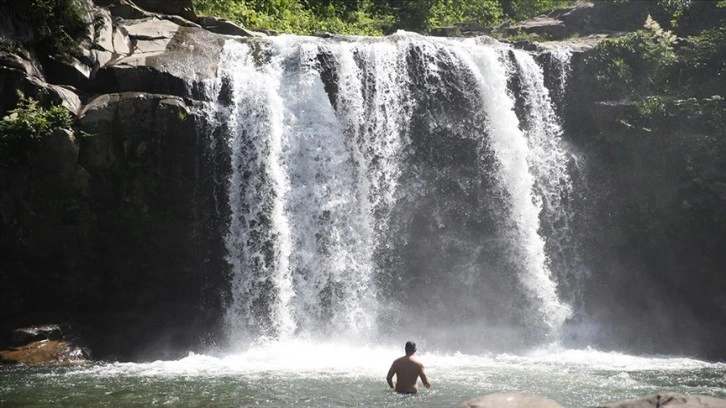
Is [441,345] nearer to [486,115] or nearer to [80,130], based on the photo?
[486,115]

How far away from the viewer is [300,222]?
1962 centimetres

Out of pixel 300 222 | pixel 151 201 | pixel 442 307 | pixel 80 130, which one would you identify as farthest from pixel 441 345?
pixel 80 130

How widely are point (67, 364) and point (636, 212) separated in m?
15.0

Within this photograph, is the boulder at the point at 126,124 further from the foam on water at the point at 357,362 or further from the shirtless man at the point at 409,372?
the shirtless man at the point at 409,372

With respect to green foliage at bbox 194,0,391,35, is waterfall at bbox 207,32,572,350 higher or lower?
lower

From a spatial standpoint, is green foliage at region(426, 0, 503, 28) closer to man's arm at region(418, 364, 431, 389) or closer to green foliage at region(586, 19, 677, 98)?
green foliage at region(586, 19, 677, 98)

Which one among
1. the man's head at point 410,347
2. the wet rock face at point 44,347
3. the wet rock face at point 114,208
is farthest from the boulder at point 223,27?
the man's head at point 410,347

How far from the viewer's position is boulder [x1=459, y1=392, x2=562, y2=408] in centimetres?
841

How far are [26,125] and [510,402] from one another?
45.1 ft

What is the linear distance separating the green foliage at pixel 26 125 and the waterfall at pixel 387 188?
3637 millimetres

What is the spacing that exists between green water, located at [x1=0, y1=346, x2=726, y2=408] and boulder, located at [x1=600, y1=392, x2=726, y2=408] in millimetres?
3665

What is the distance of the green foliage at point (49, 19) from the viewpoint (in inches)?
768

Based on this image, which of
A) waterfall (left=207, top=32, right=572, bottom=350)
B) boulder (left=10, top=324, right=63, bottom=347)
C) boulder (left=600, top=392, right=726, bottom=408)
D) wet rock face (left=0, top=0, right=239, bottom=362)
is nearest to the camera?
boulder (left=600, top=392, right=726, bottom=408)

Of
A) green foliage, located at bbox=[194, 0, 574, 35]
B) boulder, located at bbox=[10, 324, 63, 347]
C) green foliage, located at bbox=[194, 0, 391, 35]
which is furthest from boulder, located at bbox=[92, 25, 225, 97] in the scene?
boulder, located at bbox=[10, 324, 63, 347]
